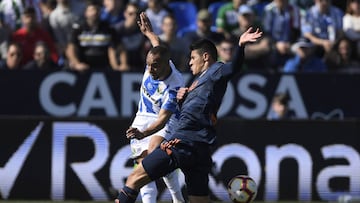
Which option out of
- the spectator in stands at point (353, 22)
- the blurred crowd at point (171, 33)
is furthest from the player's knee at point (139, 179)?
the spectator in stands at point (353, 22)

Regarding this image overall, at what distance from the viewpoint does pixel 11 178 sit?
44.2ft

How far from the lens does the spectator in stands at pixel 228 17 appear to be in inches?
667

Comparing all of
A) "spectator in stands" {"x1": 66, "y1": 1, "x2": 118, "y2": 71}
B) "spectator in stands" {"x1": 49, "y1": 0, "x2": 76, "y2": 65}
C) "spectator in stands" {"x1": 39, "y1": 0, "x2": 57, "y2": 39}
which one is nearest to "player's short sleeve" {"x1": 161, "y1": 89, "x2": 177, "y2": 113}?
"spectator in stands" {"x1": 66, "y1": 1, "x2": 118, "y2": 71}

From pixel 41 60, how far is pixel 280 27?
4073mm

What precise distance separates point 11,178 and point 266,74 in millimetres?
4492

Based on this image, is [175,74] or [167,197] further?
[167,197]

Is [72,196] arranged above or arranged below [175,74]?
below

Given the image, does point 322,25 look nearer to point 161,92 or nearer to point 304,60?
point 304,60

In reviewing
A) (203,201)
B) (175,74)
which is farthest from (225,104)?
(203,201)

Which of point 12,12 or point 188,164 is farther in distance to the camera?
point 12,12

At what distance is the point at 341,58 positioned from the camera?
16.8 m

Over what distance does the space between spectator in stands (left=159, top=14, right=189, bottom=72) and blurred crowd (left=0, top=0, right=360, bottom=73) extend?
0.6 inches

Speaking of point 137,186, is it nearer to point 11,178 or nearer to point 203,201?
point 203,201

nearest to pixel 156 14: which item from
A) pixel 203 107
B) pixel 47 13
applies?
pixel 47 13
